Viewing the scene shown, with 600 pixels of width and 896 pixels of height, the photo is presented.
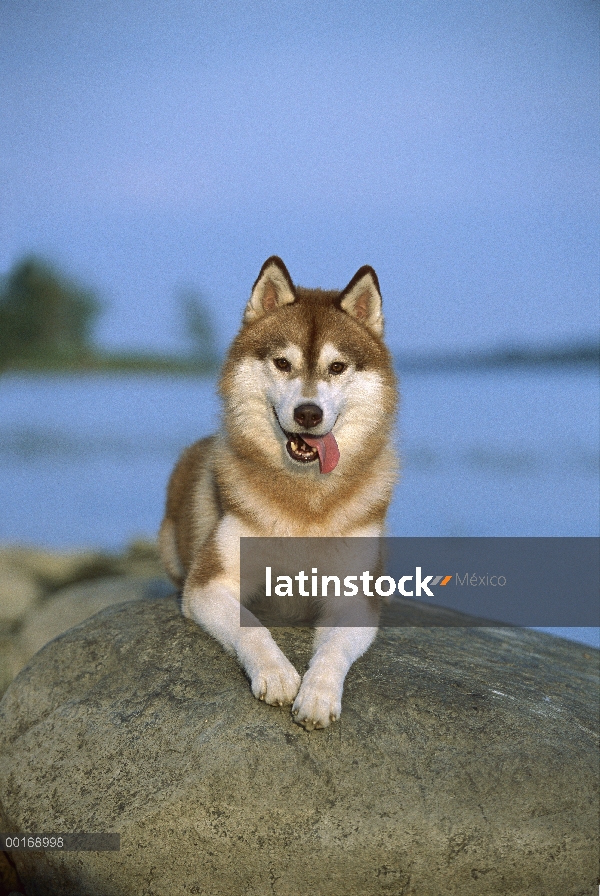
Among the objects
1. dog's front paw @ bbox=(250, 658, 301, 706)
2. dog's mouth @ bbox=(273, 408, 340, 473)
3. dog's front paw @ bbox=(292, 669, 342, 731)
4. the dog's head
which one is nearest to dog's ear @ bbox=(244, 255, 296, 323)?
the dog's head

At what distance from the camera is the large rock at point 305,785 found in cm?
398

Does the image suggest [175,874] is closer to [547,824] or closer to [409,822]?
[409,822]

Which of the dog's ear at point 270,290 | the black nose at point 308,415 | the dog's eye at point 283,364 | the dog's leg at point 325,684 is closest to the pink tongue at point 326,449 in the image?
the black nose at point 308,415

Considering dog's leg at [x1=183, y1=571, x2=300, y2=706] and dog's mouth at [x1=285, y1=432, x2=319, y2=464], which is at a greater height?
dog's mouth at [x1=285, y1=432, x2=319, y2=464]

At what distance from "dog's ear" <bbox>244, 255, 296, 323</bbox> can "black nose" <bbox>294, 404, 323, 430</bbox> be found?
0.97 metres

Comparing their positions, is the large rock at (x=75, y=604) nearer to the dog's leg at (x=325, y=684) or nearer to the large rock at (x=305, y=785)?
the large rock at (x=305, y=785)

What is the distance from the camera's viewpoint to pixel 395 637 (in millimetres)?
5484

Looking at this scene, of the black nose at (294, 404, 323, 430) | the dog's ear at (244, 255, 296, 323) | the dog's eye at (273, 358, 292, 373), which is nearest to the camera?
the black nose at (294, 404, 323, 430)

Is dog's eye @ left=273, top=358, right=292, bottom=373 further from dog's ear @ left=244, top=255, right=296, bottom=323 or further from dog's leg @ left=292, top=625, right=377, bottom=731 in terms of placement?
dog's leg @ left=292, top=625, right=377, bottom=731

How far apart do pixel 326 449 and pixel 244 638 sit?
1.22 meters

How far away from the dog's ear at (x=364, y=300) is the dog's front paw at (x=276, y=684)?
2282 mm

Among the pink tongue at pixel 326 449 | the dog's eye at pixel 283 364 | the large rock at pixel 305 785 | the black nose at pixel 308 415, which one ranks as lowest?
the large rock at pixel 305 785

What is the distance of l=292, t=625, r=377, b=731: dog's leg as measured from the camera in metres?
4.21

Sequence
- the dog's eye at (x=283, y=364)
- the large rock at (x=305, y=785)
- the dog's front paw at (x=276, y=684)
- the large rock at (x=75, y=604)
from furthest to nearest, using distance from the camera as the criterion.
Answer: the large rock at (x=75, y=604), the dog's eye at (x=283, y=364), the dog's front paw at (x=276, y=684), the large rock at (x=305, y=785)
